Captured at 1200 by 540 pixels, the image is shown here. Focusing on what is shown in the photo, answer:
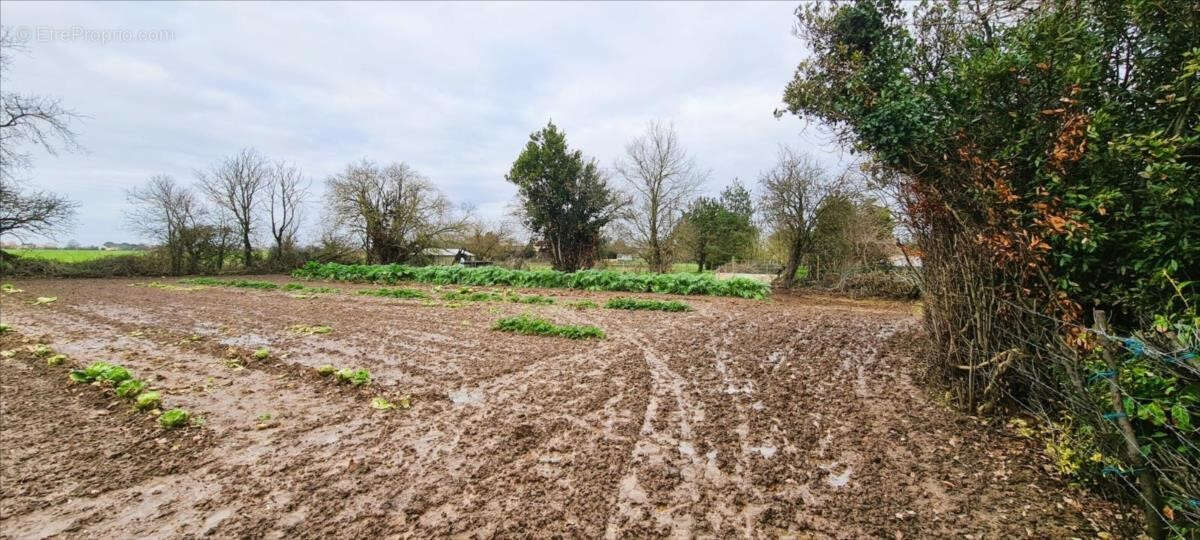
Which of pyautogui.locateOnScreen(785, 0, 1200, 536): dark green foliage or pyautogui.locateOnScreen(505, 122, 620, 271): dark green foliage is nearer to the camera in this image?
pyautogui.locateOnScreen(785, 0, 1200, 536): dark green foliage

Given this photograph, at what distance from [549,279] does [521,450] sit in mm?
17198

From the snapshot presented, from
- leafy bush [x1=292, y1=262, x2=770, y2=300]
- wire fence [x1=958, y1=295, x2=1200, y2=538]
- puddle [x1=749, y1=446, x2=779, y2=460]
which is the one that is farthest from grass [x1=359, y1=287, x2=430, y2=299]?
wire fence [x1=958, y1=295, x2=1200, y2=538]

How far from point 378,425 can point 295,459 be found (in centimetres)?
81

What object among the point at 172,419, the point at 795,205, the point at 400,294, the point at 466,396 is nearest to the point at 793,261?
the point at 795,205

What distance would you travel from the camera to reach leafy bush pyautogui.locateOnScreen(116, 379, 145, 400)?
16.8 ft

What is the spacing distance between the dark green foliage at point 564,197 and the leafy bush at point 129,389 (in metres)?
23.0

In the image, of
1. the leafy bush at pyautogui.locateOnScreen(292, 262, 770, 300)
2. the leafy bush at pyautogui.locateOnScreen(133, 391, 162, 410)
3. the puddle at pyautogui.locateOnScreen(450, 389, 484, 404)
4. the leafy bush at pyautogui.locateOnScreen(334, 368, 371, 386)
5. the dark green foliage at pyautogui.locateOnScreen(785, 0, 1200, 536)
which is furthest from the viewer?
the leafy bush at pyautogui.locateOnScreen(292, 262, 770, 300)

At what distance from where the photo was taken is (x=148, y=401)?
4.82 m

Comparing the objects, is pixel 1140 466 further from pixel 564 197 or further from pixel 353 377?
pixel 564 197

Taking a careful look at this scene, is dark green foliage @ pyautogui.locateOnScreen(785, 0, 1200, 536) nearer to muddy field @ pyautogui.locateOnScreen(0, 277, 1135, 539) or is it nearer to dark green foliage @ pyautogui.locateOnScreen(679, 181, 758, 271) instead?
muddy field @ pyautogui.locateOnScreen(0, 277, 1135, 539)

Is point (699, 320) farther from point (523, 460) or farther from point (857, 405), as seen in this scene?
point (523, 460)

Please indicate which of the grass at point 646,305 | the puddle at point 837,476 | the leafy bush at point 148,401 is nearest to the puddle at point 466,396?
the leafy bush at point 148,401

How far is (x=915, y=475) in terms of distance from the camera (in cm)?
357

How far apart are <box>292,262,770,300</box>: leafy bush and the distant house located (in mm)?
6897
